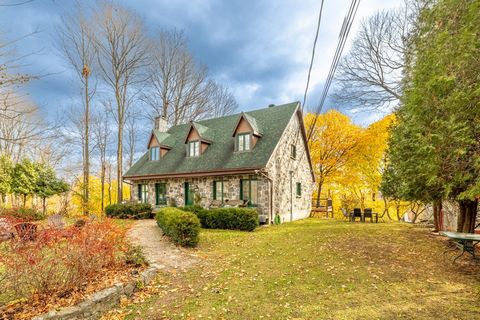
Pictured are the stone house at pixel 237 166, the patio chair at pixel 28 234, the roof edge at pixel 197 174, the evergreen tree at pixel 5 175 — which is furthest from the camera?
the evergreen tree at pixel 5 175

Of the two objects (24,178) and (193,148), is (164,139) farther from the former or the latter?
(24,178)

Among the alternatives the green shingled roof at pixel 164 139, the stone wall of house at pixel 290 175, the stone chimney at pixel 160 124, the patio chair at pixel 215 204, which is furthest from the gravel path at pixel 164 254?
the stone chimney at pixel 160 124

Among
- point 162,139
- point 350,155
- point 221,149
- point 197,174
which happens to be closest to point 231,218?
point 197,174

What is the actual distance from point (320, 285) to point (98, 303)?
13.4ft

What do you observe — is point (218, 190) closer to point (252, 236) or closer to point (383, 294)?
point (252, 236)

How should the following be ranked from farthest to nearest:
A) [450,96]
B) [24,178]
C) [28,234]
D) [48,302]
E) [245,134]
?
[24,178] → [245,134] → [450,96] → [28,234] → [48,302]

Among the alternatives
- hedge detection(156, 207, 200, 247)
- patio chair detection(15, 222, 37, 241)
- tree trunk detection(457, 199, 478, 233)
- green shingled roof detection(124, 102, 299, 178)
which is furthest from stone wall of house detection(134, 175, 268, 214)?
patio chair detection(15, 222, 37, 241)

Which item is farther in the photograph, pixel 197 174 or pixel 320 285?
pixel 197 174

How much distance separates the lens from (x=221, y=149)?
16.2 metres

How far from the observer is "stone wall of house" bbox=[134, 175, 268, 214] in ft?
44.7

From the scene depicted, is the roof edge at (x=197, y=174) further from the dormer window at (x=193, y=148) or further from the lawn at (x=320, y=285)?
the lawn at (x=320, y=285)

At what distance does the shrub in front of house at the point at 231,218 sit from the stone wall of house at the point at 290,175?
9.35ft

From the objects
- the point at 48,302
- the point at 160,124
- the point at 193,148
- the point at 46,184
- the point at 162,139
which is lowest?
the point at 48,302

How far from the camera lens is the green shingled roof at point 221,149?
1438cm
